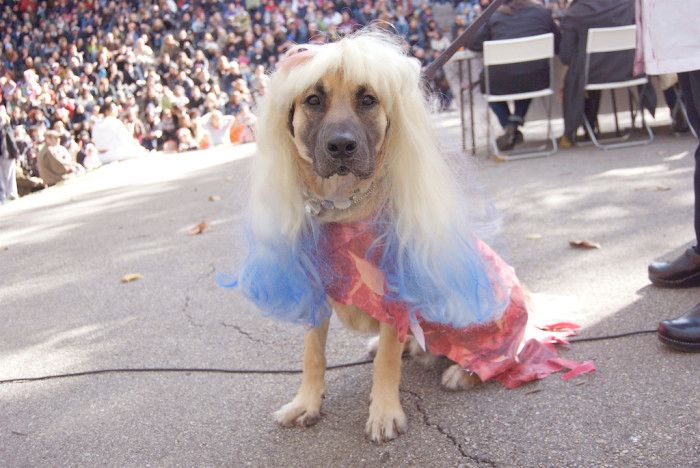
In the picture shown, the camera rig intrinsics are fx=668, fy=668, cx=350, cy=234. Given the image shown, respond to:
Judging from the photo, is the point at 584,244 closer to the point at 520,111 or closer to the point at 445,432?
the point at 445,432

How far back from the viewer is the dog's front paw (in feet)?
7.57

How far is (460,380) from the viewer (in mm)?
2619

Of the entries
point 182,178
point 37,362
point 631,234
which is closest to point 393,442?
point 37,362

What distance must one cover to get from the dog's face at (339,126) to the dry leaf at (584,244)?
242 centimetres

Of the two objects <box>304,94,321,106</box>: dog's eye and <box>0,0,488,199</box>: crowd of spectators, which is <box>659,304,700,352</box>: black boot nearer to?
<box>304,94,321,106</box>: dog's eye

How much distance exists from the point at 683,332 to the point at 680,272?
789mm

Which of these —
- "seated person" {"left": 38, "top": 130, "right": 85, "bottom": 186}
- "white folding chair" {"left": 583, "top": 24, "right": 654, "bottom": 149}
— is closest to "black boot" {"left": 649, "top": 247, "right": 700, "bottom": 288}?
"white folding chair" {"left": 583, "top": 24, "right": 654, "bottom": 149}

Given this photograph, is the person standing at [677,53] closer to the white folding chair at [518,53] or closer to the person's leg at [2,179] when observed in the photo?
the white folding chair at [518,53]

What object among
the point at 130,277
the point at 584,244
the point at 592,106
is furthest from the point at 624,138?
the point at 130,277

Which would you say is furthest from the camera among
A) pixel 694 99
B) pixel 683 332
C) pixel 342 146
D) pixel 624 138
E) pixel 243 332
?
pixel 624 138

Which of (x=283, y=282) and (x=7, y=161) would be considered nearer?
(x=283, y=282)

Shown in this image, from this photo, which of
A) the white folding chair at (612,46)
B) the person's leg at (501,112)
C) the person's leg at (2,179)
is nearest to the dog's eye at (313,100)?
the white folding chair at (612,46)

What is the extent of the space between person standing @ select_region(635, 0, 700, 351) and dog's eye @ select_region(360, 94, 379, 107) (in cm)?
139

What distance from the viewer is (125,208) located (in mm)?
7363
